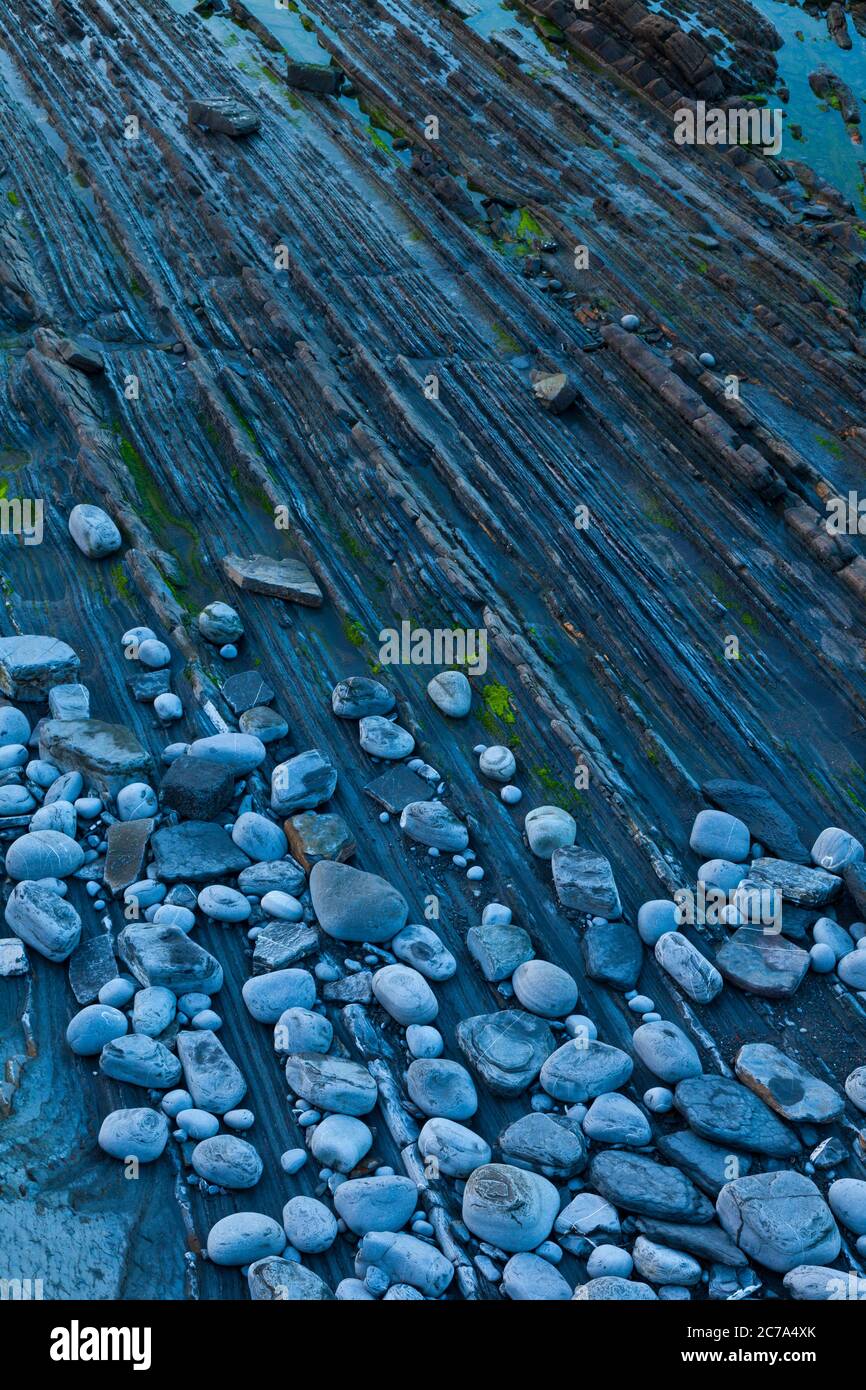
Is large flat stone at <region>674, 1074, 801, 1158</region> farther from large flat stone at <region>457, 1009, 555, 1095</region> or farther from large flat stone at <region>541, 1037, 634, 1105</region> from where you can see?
large flat stone at <region>457, 1009, 555, 1095</region>

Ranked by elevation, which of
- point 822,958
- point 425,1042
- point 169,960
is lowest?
point 169,960

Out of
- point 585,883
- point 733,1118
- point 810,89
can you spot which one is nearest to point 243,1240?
point 733,1118

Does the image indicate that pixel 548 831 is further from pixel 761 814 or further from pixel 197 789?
pixel 197 789

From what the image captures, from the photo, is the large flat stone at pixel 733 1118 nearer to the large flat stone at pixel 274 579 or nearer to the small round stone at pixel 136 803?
the small round stone at pixel 136 803

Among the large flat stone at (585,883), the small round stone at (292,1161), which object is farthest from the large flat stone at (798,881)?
the small round stone at (292,1161)
